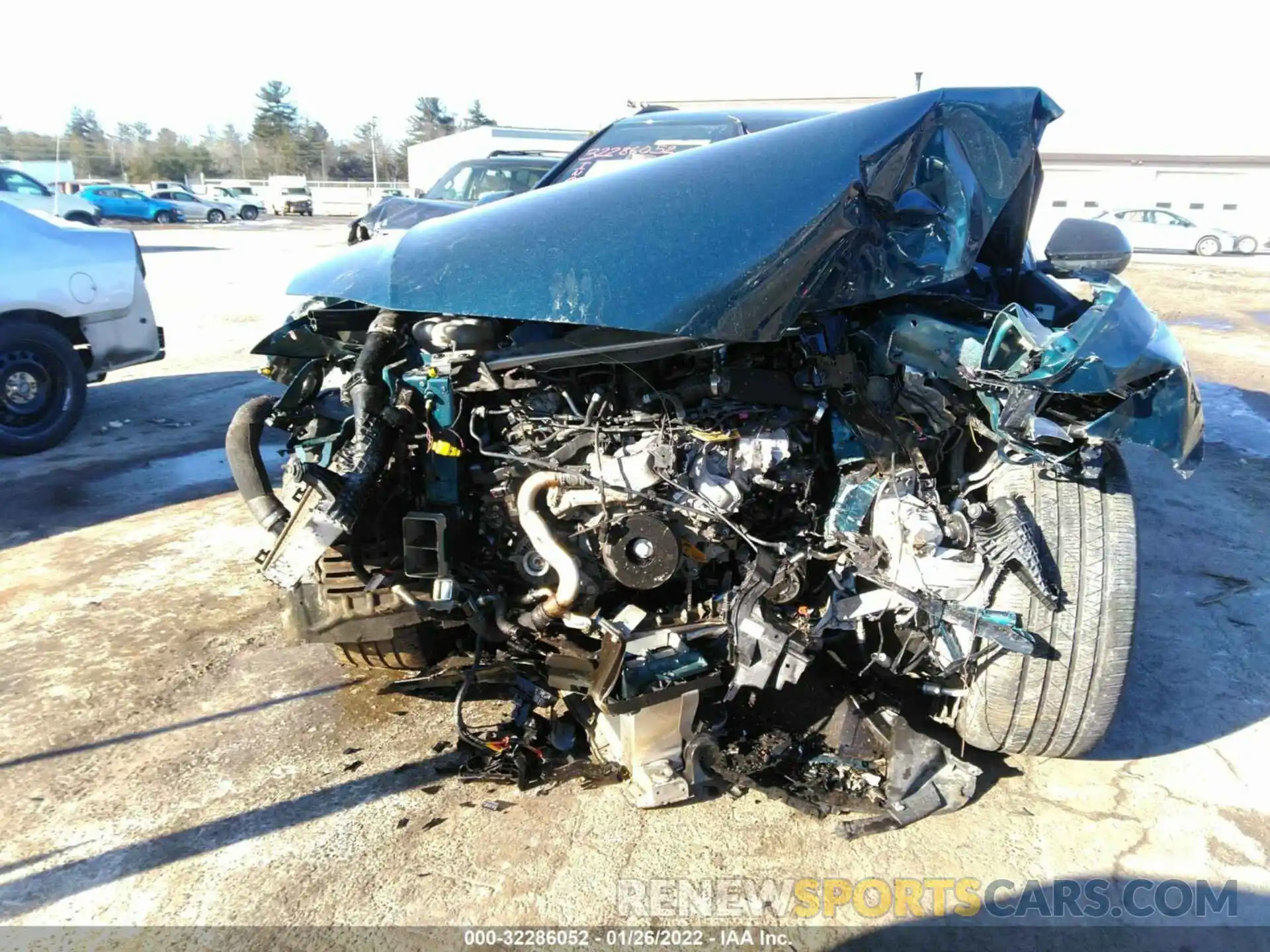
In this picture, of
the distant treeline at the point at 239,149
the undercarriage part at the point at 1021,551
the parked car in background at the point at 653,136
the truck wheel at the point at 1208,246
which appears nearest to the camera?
the undercarriage part at the point at 1021,551

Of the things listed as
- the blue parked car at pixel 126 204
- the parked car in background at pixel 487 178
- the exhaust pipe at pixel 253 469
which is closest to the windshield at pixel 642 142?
the exhaust pipe at pixel 253 469

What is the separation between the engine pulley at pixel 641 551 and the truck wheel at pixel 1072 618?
3.15ft

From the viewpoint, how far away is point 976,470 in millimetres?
2678

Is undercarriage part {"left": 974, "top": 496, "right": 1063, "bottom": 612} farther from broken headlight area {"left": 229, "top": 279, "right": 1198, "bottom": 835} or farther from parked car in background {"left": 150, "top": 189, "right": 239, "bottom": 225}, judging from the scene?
parked car in background {"left": 150, "top": 189, "right": 239, "bottom": 225}

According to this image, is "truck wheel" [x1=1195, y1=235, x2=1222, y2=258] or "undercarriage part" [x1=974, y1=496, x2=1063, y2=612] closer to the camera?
"undercarriage part" [x1=974, y1=496, x2=1063, y2=612]

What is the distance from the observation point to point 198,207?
30234 mm

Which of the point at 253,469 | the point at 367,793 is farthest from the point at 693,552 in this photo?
the point at 253,469

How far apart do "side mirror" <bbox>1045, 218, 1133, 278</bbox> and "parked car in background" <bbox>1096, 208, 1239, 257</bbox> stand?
2241cm

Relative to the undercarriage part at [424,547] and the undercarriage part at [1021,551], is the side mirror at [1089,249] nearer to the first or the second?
the undercarriage part at [1021,551]

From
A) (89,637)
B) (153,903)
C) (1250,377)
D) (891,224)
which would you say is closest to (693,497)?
(891,224)

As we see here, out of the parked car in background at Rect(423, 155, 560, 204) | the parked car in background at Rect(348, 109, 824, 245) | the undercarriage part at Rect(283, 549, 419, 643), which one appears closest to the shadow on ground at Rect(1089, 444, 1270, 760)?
the undercarriage part at Rect(283, 549, 419, 643)

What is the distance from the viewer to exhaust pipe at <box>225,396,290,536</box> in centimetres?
269

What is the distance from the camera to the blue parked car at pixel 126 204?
27.0m

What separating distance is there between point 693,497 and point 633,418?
0.29 metres
